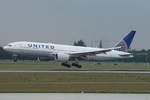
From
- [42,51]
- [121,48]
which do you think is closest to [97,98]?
[42,51]

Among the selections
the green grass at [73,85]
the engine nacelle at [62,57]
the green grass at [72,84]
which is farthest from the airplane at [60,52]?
the green grass at [73,85]

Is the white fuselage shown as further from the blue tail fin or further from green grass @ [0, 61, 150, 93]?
green grass @ [0, 61, 150, 93]

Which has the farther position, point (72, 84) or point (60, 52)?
point (60, 52)

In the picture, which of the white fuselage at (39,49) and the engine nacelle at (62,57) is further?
the white fuselage at (39,49)

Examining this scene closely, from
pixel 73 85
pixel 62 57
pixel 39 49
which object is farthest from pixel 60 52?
pixel 73 85

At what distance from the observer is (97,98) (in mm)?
16156

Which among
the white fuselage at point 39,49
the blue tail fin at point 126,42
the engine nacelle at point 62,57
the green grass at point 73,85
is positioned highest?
the blue tail fin at point 126,42

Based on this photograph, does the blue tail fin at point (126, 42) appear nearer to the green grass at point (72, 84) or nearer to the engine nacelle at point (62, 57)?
the engine nacelle at point (62, 57)

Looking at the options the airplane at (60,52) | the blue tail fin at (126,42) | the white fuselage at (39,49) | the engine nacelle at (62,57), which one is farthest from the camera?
the blue tail fin at (126,42)

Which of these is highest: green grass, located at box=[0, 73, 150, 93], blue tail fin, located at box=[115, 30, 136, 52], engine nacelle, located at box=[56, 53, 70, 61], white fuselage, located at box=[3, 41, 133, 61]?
blue tail fin, located at box=[115, 30, 136, 52]

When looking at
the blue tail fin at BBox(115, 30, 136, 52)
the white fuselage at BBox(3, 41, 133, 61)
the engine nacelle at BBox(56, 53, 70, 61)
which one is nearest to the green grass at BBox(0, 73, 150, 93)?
the engine nacelle at BBox(56, 53, 70, 61)

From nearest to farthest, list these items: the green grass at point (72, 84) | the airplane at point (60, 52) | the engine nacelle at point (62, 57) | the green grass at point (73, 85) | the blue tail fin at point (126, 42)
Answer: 1. the green grass at point (72, 84)
2. the green grass at point (73, 85)
3. the engine nacelle at point (62, 57)
4. the airplane at point (60, 52)
5. the blue tail fin at point (126, 42)

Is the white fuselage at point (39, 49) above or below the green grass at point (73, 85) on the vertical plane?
above

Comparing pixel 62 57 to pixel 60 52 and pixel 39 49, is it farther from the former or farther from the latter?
pixel 39 49
